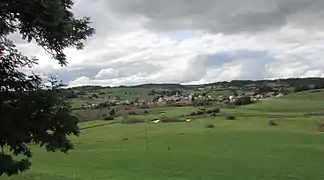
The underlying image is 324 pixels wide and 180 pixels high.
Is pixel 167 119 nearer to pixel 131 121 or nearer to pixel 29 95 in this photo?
pixel 131 121

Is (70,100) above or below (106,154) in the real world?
above

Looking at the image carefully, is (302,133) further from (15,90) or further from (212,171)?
(15,90)

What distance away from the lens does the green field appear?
38.8 meters

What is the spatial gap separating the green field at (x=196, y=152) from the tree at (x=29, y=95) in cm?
1110

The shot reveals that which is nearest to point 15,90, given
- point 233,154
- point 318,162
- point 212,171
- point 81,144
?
point 212,171

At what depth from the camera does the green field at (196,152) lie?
1529 inches

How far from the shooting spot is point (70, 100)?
12.9 metres

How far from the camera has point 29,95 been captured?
38.1ft

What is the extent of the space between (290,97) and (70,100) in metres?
141

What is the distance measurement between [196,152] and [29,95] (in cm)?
4741

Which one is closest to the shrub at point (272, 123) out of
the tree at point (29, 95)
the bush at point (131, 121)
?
the bush at point (131, 121)

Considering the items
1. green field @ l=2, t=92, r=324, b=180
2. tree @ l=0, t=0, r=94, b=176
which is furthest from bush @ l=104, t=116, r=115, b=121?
tree @ l=0, t=0, r=94, b=176

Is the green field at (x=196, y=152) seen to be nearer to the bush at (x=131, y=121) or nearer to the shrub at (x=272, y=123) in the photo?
the shrub at (x=272, y=123)

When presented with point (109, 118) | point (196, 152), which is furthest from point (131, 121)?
point (196, 152)
